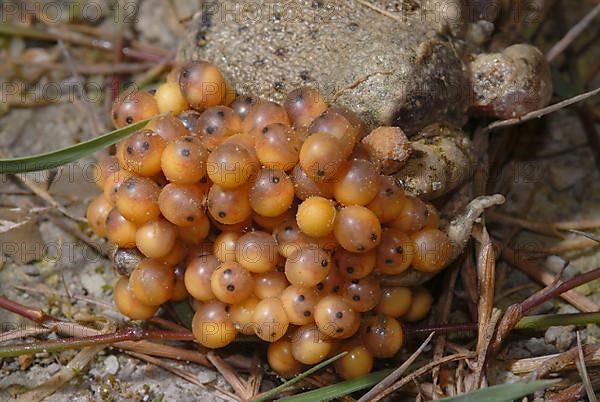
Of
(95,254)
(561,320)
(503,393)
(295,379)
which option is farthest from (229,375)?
(561,320)

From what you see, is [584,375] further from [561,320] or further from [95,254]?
[95,254]

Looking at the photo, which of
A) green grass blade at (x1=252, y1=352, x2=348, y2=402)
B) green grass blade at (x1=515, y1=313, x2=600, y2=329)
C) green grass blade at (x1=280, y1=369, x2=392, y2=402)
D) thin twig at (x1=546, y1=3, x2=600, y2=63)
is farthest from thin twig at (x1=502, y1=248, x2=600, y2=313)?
thin twig at (x1=546, y1=3, x2=600, y2=63)

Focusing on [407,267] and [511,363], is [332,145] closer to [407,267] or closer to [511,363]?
[407,267]

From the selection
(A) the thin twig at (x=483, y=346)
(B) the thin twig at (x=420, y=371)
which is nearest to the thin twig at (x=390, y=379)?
(B) the thin twig at (x=420, y=371)

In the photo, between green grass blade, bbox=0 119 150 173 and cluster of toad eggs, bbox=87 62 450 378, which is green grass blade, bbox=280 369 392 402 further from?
green grass blade, bbox=0 119 150 173

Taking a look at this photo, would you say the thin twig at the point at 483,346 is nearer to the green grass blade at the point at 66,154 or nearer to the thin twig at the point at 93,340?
the thin twig at the point at 93,340

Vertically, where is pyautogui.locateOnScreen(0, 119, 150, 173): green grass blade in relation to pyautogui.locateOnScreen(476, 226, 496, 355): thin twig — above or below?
above
